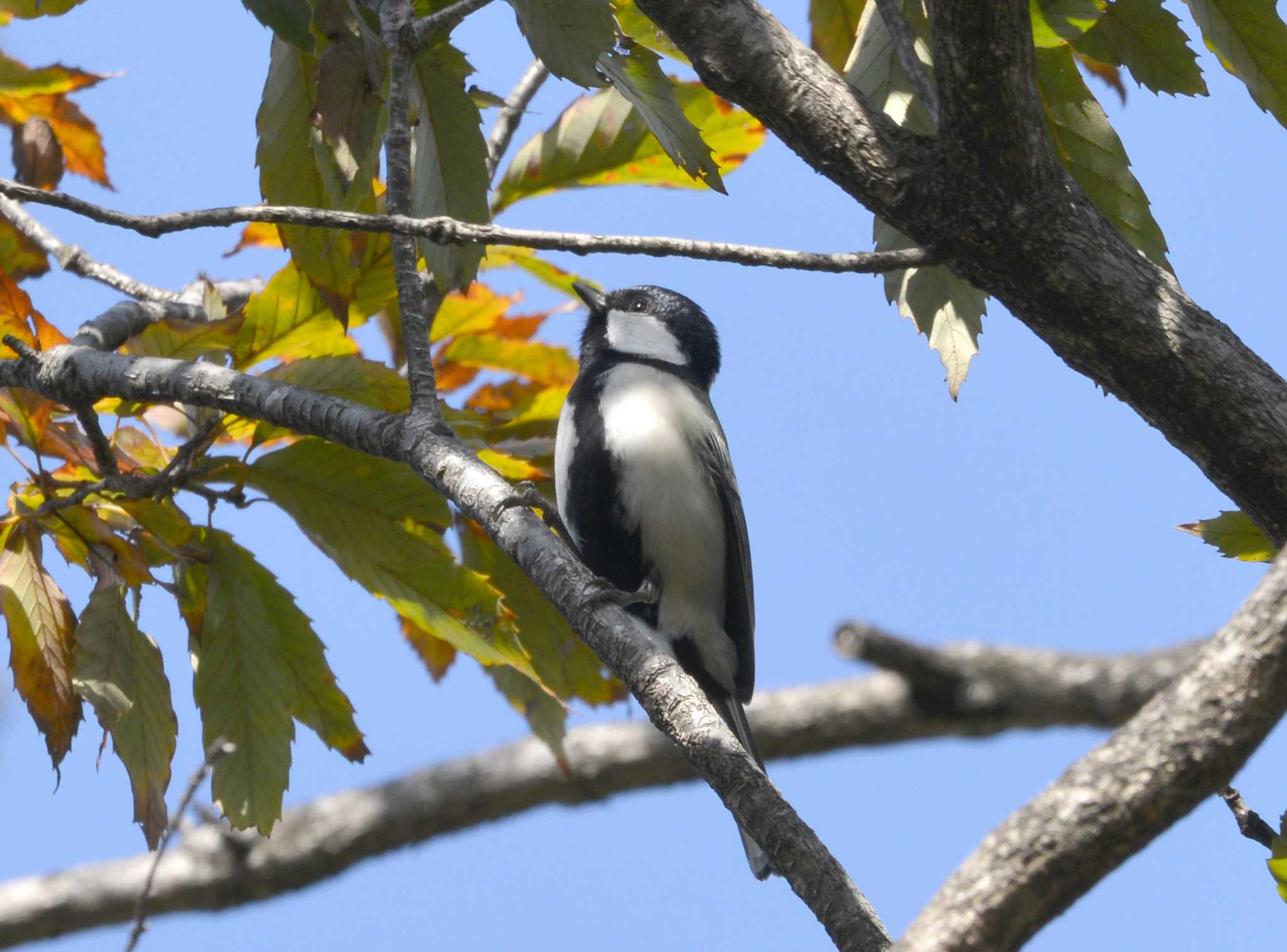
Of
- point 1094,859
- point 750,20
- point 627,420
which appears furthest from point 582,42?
point 627,420

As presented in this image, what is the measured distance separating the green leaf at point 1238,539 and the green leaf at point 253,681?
2.12m

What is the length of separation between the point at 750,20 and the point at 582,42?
1.06 feet

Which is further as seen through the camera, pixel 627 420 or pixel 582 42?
pixel 627 420

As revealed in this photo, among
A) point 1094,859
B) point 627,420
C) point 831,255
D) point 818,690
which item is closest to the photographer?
point 1094,859

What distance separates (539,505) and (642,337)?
2.38 metres

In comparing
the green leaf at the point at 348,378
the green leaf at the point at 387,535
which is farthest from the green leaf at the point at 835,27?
the green leaf at the point at 387,535

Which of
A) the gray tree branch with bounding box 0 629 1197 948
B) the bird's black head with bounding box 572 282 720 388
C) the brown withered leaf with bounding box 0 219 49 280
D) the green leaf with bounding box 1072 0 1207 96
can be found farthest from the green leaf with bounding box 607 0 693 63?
the gray tree branch with bounding box 0 629 1197 948

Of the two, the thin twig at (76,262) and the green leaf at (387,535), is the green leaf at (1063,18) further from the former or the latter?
the thin twig at (76,262)

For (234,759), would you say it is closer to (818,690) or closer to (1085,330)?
(1085,330)

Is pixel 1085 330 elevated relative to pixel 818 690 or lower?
lower

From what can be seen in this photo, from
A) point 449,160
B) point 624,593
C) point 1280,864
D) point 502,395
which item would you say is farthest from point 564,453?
point 1280,864

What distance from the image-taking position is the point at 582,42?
8.21ft

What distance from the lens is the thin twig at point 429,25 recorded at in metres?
2.76

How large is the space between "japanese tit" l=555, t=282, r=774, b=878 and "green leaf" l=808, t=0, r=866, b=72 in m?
1.57
